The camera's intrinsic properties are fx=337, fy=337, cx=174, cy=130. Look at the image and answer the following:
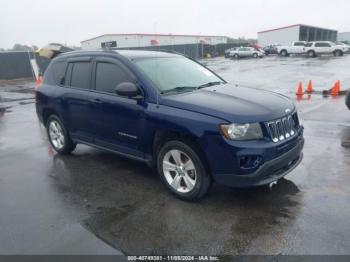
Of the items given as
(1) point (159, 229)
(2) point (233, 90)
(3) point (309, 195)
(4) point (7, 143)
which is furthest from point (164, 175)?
(4) point (7, 143)

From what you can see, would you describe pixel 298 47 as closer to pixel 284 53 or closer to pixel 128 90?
pixel 284 53

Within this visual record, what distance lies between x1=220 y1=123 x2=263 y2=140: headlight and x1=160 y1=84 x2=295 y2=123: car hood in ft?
0.20

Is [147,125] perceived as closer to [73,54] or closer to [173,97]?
[173,97]

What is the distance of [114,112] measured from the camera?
4.94m

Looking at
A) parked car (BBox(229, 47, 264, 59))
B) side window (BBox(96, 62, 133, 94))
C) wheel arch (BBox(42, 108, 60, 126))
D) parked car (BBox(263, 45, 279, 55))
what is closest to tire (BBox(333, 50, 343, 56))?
parked car (BBox(229, 47, 264, 59))

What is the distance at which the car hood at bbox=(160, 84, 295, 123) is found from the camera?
12.9 feet

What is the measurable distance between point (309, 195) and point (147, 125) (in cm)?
232

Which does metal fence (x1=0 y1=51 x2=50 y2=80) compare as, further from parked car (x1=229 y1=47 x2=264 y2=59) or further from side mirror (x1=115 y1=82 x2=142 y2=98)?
parked car (x1=229 y1=47 x2=264 y2=59)

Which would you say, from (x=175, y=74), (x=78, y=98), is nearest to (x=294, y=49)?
(x=175, y=74)

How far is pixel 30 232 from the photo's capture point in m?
3.77

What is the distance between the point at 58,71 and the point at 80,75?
0.84m

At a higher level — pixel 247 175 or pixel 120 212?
pixel 247 175

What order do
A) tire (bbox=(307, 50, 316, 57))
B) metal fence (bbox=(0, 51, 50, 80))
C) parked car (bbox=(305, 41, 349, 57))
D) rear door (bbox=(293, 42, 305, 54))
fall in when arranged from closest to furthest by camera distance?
metal fence (bbox=(0, 51, 50, 80))
parked car (bbox=(305, 41, 349, 57))
tire (bbox=(307, 50, 316, 57))
rear door (bbox=(293, 42, 305, 54))

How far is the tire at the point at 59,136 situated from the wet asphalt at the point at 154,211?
0.17 m
